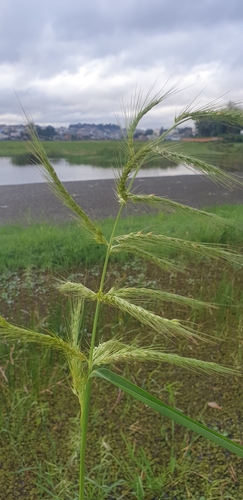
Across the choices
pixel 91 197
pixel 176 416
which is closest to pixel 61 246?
pixel 176 416

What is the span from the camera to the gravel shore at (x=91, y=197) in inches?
279

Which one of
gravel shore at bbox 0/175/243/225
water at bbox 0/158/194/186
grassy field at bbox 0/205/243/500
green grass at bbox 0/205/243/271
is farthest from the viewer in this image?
water at bbox 0/158/194/186

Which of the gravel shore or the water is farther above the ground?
the water

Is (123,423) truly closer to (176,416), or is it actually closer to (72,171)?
(176,416)

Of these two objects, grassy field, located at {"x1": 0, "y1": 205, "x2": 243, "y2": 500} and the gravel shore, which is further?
the gravel shore

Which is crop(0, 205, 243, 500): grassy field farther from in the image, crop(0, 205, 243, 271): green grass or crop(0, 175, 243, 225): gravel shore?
crop(0, 175, 243, 225): gravel shore

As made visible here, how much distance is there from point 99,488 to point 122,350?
0.88 meters

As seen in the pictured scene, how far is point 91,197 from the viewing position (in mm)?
8812

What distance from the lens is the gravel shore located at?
7086mm

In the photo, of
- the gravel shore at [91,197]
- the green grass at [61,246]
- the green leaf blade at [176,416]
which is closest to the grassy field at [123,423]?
the green leaf blade at [176,416]

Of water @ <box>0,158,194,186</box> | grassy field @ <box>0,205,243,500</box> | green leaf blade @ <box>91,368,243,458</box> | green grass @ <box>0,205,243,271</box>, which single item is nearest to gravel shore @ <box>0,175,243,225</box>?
green grass @ <box>0,205,243,271</box>

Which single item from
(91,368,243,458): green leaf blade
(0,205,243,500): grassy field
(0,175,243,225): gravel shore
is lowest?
(0,205,243,500): grassy field

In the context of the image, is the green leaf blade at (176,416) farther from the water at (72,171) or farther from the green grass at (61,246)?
the water at (72,171)

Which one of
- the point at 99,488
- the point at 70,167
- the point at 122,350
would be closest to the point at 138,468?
the point at 99,488
